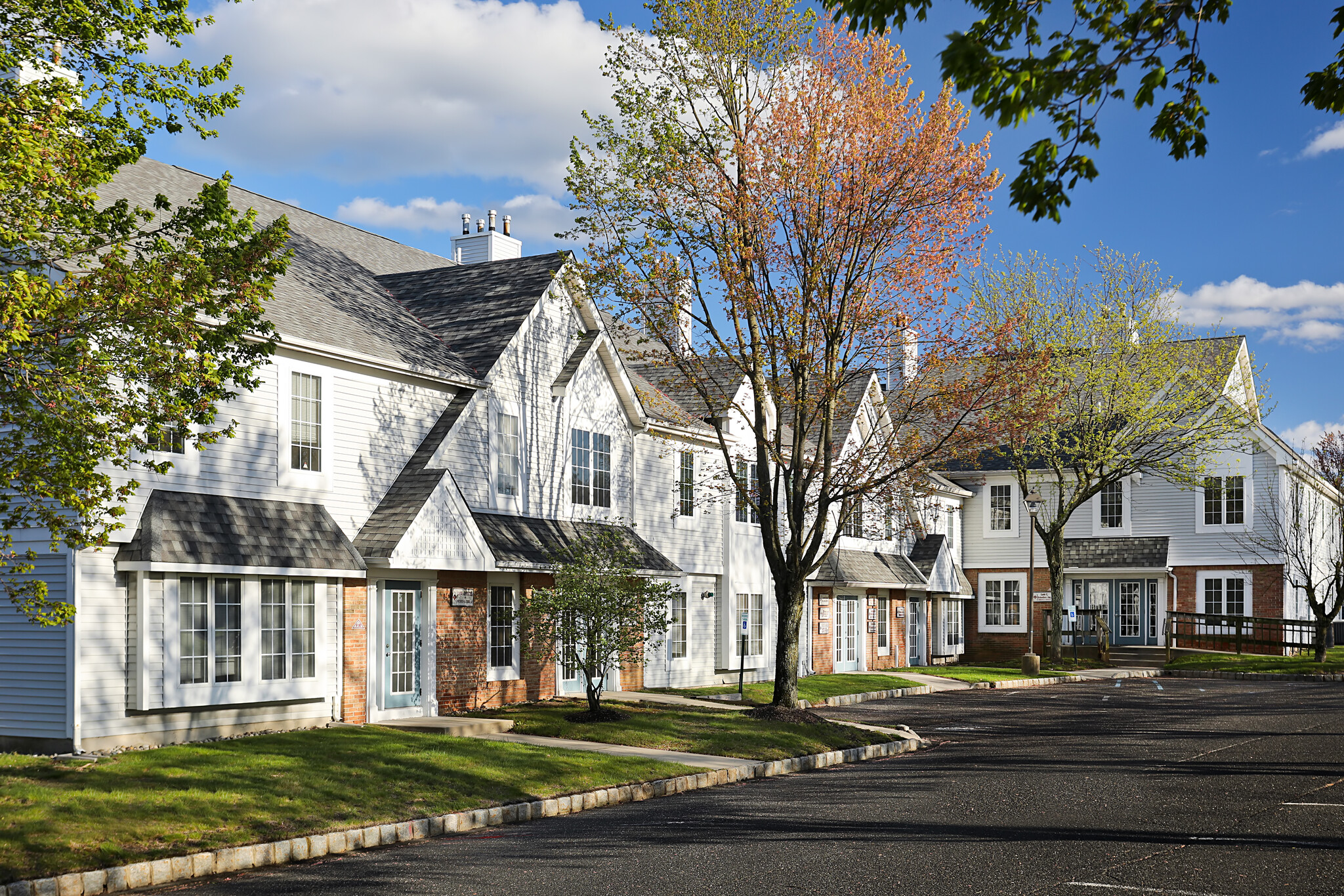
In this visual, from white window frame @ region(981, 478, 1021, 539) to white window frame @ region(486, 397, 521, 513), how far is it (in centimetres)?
2981

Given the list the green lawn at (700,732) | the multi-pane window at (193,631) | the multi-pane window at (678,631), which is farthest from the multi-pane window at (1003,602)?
the multi-pane window at (193,631)

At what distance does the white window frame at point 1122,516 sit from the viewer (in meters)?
46.8

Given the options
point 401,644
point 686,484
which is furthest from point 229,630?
point 686,484

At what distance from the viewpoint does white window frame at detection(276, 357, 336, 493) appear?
18.8 m

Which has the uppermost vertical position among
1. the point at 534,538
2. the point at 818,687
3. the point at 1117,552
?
the point at 534,538

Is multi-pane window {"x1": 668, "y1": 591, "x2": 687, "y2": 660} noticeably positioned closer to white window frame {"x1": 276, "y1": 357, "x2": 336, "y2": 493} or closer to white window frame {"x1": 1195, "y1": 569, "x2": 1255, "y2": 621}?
white window frame {"x1": 276, "y1": 357, "x2": 336, "y2": 493}

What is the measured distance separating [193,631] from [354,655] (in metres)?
3.24

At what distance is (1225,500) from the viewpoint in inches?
1747

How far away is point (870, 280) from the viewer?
2242cm

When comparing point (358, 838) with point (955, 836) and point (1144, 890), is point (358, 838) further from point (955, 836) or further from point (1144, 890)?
point (1144, 890)

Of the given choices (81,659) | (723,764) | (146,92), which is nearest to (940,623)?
(723,764)

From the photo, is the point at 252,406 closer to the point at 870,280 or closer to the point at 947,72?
the point at 870,280

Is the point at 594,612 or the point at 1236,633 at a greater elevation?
the point at 594,612

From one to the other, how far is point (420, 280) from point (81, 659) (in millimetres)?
13089
